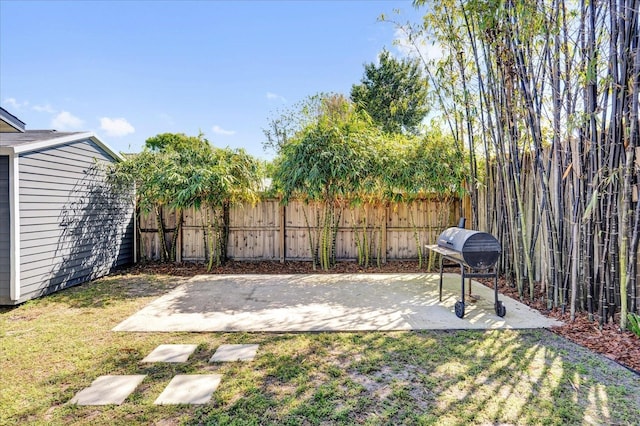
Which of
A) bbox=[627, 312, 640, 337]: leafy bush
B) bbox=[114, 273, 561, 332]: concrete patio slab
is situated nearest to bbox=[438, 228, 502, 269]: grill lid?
bbox=[114, 273, 561, 332]: concrete patio slab

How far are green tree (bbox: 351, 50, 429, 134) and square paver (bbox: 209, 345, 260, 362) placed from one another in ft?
49.6

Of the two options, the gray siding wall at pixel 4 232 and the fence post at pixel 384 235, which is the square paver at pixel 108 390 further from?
the fence post at pixel 384 235

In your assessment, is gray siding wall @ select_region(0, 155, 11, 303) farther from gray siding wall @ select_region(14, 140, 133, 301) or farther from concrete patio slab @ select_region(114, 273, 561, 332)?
concrete patio slab @ select_region(114, 273, 561, 332)

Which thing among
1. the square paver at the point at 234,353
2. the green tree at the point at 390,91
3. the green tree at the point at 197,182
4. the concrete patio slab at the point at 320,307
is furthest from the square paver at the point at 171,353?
the green tree at the point at 390,91

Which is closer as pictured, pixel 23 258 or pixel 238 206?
pixel 23 258

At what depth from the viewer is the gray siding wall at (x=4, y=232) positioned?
414cm

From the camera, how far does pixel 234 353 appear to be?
108 inches

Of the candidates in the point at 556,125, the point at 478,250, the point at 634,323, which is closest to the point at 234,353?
the point at 478,250

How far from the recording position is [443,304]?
4188 mm

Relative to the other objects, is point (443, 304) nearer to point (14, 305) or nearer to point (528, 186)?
point (528, 186)

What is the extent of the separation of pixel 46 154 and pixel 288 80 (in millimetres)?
9043

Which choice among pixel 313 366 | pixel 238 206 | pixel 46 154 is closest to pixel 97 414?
pixel 313 366

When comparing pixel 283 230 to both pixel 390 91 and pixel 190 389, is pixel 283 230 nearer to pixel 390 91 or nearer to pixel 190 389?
pixel 190 389

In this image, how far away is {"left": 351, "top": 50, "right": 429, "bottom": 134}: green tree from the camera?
16422 millimetres
